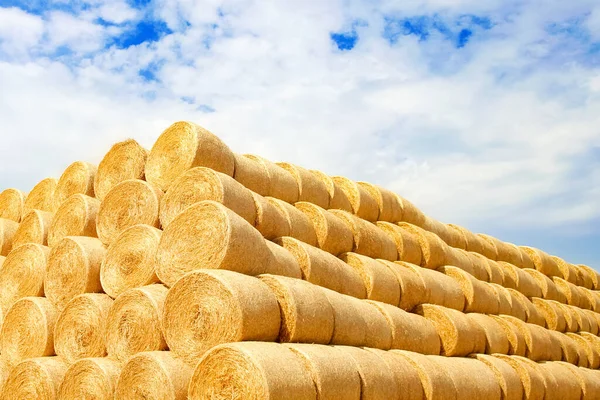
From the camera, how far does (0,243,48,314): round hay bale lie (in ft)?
23.8

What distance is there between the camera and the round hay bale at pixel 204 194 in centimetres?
602

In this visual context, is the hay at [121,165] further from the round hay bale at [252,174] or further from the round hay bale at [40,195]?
the round hay bale at [40,195]

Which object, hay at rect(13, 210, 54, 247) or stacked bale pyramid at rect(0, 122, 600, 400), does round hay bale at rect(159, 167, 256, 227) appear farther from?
hay at rect(13, 210, 54, 247)

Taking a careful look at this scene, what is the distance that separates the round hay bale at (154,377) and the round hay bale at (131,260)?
3.30 ft

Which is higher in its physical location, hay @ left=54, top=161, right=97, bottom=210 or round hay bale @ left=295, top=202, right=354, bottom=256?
round hay bale @ left=295, top=202, right=354, bottom=256

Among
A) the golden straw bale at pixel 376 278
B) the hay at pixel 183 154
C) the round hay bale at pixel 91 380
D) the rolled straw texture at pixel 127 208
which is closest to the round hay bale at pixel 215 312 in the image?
the round hay bale at pixel 91 380

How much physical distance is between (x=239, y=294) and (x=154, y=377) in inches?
36.8

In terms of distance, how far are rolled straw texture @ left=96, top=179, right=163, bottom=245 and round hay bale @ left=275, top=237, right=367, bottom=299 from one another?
4.14 feet

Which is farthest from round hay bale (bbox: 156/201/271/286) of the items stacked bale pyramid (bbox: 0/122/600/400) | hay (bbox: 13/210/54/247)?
hay (bbox: 13/210/54/247)

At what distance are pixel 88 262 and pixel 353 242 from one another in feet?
9.95

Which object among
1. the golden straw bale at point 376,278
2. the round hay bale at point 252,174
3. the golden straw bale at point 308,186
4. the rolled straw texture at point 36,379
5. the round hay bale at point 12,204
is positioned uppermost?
the golden straw bale at point 308,186

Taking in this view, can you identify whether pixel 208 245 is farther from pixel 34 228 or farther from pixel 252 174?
pixel 34 228

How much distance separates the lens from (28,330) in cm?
681

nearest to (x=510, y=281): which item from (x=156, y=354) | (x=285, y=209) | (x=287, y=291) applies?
(x=285, y=209)
